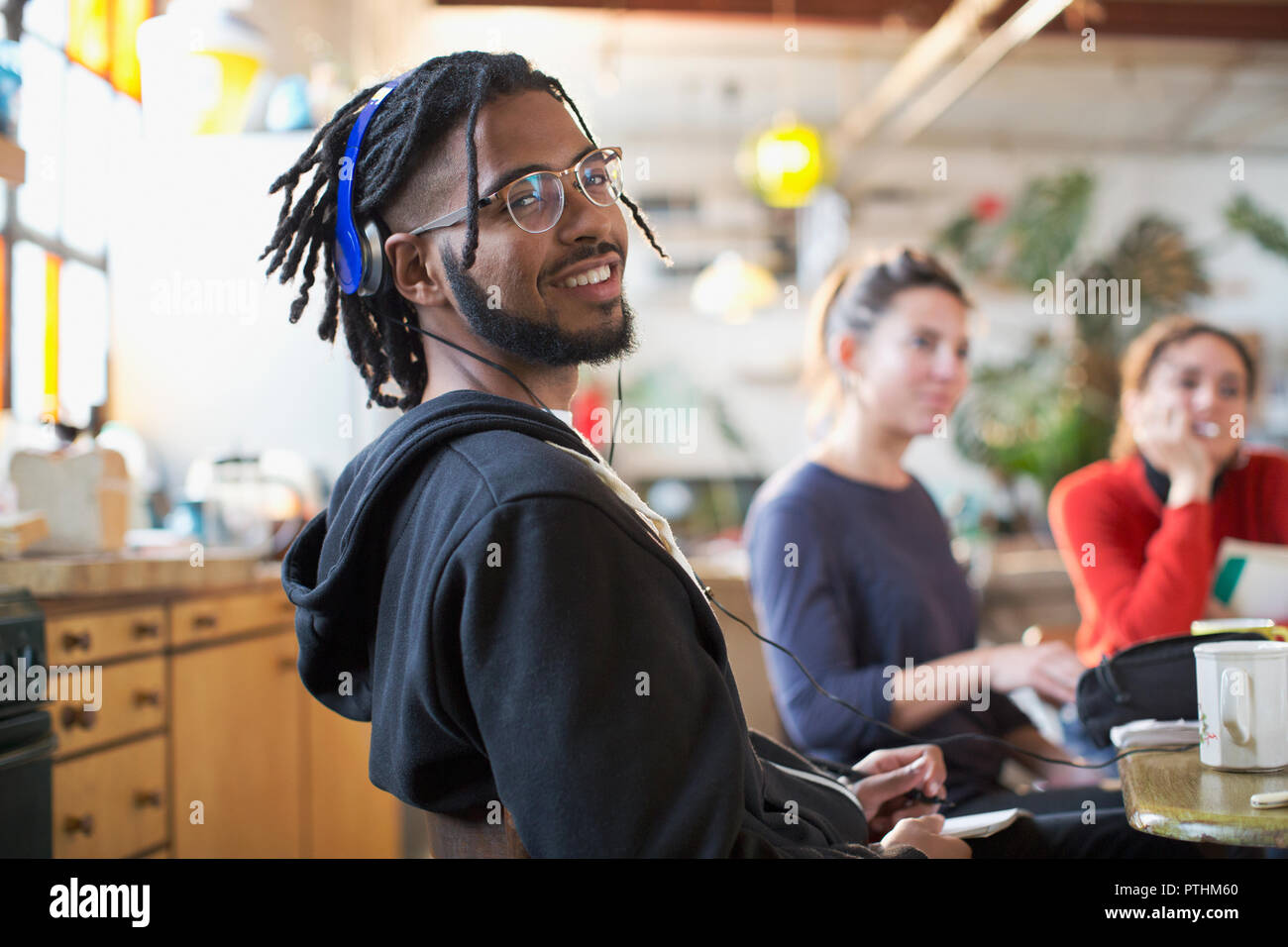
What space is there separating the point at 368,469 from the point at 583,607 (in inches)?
13.7

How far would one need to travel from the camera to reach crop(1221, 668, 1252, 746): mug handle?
1138 millimetres

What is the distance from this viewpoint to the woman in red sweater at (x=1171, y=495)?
6.64 ft

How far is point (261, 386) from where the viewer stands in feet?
11.9

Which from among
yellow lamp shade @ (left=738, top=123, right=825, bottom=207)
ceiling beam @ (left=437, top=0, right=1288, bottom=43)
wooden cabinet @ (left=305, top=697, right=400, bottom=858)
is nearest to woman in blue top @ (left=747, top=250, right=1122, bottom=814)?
wooden cabinet @ (left=305, top=697, right=400, bottom=858)

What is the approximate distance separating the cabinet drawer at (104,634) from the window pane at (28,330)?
1247 millimetres

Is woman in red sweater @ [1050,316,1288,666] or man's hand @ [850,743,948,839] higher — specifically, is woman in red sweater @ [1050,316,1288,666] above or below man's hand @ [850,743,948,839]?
above

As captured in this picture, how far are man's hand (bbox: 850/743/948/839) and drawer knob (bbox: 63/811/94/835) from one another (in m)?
1.34

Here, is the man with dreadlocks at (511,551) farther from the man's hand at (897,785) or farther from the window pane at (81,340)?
the window pane at (81,340)

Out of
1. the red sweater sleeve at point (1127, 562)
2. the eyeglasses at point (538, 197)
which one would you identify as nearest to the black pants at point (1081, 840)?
the red sweater sleeve at point (1127, 562)

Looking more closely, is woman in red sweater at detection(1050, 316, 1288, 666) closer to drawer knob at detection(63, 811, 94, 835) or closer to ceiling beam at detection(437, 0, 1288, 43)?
drawer knob at detection(63, 811, 94, 835)

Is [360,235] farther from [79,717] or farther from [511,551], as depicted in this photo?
[79,717]

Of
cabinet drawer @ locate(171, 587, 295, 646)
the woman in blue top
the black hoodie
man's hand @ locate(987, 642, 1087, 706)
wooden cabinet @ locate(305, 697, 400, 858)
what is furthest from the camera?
wooden cabinet @ locate(305, 697, 400, 858)

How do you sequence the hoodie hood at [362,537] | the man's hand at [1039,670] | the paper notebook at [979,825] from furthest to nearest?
the man's hand at [1039,670] < the paper notebook at [979,825] < the hoodie hood at [362,537]
